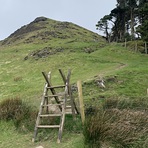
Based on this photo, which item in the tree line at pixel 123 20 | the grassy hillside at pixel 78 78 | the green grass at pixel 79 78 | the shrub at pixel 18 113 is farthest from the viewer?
the tree line at pixel 123 20

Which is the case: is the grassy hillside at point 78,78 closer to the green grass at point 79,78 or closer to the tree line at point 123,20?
the green grass at point 79,78

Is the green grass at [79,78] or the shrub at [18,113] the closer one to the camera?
the green grass at [79,78]

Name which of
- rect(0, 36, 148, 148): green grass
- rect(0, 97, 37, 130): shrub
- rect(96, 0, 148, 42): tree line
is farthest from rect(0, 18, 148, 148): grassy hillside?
rect(96, 0, 148, 42): tree line

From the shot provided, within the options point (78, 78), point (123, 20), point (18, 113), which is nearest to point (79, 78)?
point (78, 78)

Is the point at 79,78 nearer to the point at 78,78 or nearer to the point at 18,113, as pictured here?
the point at 78,78

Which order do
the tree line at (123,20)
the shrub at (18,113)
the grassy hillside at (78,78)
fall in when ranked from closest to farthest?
the grassy hillside at (78,78) → the shrub at (18,113) → the tree line at (123,20)

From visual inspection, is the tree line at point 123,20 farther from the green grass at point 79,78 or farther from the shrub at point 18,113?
the shrub at point 18,113

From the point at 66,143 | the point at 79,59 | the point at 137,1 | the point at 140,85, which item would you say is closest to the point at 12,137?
the point at 66,143

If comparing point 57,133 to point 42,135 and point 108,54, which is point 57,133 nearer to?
point 42,135

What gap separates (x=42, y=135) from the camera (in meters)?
10.8

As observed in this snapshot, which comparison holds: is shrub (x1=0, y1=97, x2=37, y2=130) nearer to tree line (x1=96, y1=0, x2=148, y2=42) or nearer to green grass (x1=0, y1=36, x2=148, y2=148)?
green grass (x1=0, y1=36, x2=148, y2=148)

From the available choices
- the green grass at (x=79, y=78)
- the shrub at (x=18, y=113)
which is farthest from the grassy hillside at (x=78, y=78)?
the shrub at (x=18, y=113)

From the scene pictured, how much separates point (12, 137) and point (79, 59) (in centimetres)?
2429

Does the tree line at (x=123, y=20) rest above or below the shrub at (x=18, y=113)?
above
